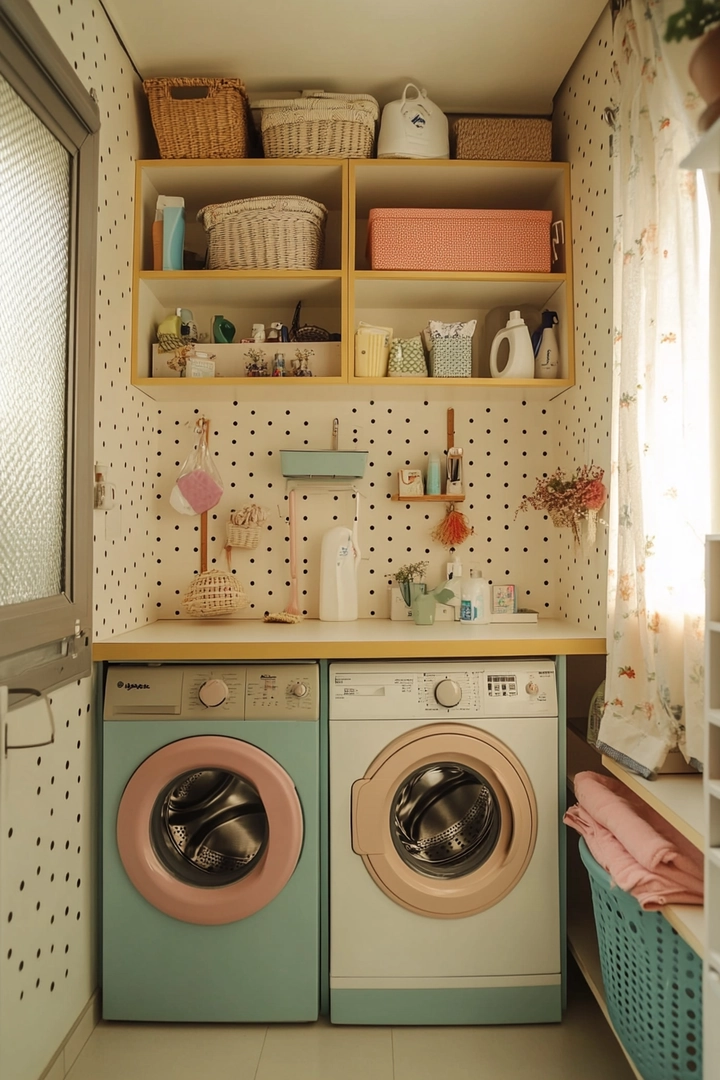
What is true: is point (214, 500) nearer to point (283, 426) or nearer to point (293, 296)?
point (283, 426)

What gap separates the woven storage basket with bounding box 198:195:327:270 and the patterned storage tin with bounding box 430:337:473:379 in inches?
20.0

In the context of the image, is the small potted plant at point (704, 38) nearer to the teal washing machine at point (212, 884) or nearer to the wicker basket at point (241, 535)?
the teal washing machine at point (212, 884)

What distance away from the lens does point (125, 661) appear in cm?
203

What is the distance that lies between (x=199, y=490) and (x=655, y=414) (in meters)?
1.55

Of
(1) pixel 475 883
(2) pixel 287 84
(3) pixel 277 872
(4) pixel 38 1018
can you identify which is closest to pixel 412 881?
(1) pixel 475 883


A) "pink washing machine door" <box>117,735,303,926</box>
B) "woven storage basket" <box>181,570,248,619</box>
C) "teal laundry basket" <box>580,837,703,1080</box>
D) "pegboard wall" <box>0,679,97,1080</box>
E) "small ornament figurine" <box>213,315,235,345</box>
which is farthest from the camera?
"small ornament figurine" <box>213,315,235,345</box>

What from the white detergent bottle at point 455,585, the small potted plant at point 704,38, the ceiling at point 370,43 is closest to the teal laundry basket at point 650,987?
the white detergent bottle at point 455,585

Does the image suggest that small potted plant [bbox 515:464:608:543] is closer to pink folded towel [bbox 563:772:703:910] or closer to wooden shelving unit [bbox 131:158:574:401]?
wooden shelving unit [bbox 131:158:574:401]

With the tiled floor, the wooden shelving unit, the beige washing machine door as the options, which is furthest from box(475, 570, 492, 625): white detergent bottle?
the tiled floor

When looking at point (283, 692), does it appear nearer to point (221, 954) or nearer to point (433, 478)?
point (221, 954)

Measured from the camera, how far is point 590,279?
2242 mm

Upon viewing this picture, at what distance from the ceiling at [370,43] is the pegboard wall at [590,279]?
0.09 m

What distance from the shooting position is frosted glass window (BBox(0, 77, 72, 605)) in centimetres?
147

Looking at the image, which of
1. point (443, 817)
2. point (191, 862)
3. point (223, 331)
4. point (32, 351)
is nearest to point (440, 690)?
point (443, 817)
